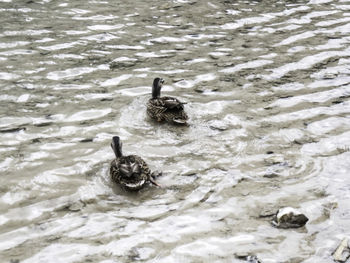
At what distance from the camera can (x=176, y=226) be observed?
16.5 feet

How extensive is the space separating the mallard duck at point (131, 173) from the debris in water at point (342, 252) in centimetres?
225

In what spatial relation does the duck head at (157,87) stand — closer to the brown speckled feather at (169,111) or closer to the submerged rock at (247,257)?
the brown speckled feather at (169,111)

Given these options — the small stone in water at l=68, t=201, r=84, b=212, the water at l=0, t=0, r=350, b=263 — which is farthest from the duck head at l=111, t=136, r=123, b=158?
the small stone in water at l=68, t=201, r=84, b=212

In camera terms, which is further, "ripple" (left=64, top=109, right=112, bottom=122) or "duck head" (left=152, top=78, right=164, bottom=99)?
"duck head" (left=152, top=78, right=164, bottom=99)

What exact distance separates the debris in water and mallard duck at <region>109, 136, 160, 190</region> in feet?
7.38

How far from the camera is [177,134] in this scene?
7.21 metres

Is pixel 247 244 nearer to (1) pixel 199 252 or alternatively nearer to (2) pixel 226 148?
(1) pixel 199 252

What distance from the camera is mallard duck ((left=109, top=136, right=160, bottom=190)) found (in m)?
5.64

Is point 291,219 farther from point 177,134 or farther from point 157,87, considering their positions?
point 157,87

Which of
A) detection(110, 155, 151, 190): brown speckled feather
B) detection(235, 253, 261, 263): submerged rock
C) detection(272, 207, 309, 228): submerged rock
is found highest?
detection(110, 155, 151, 190): brown speckled feather

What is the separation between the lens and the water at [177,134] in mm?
4871

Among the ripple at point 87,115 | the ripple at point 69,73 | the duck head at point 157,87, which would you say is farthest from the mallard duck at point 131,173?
the ripple at point 69,73

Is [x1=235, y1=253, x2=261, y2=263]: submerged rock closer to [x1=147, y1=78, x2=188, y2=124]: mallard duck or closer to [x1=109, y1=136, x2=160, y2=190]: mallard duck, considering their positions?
[x1=109, y1=136, x2=160, y2=190]: mallard duck

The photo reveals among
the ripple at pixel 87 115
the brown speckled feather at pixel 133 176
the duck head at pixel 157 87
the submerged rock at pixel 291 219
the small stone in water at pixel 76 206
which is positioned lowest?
the submerged rock at pixel 291 219
